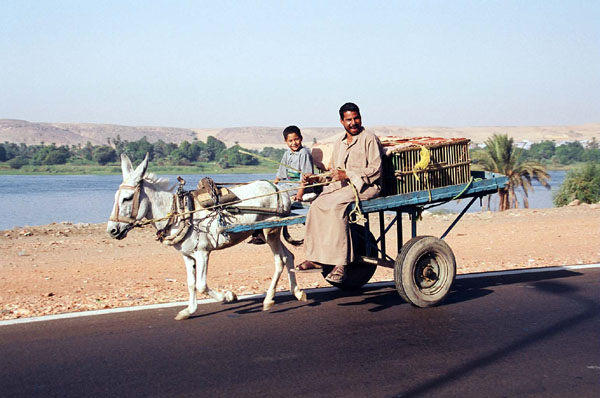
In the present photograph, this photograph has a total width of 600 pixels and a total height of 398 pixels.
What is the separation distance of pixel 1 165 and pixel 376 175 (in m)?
106

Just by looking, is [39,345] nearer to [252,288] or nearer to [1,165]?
[252,288]

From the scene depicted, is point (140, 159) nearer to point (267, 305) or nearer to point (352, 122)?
point (267, 305)

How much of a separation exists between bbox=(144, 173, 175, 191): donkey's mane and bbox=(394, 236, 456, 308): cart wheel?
112 inches

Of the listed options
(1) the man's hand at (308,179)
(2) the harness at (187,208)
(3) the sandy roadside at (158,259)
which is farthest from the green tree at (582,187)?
(2) the harness at (187,208)

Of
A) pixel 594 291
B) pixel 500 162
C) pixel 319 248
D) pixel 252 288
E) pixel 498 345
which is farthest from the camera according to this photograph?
pixel 500 162

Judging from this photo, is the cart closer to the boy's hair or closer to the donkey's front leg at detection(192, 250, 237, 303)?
the donkey's front leg at detection(192, 250, 237, 303)

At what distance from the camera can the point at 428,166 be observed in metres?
8.88

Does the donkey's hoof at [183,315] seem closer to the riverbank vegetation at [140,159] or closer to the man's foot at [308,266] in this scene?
the man's foot at [308,266]

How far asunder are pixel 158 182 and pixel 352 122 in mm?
2384

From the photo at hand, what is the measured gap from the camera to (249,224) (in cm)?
844

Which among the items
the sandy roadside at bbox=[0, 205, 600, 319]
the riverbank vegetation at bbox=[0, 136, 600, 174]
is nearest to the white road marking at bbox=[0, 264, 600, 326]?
the sandy roadside at bbox=[0, 205, 600, 319]

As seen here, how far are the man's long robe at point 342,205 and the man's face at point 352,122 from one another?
0.07 meters

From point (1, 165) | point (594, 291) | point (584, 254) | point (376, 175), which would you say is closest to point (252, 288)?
point (376, 175)

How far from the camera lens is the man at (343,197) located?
26.9 feet
